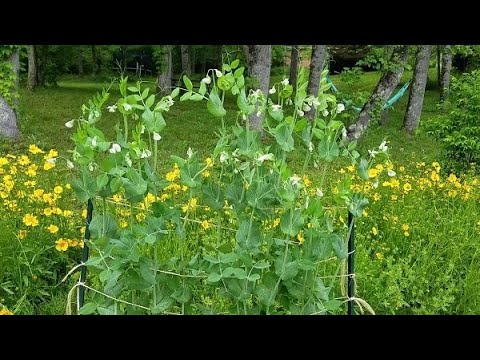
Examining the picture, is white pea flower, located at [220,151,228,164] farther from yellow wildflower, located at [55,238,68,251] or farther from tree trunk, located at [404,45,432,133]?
tree trunk, located at [404,45,432,133]

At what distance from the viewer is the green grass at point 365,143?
9.22 ft

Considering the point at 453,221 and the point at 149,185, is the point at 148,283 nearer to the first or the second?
the point at 149,185

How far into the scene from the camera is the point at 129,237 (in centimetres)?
165

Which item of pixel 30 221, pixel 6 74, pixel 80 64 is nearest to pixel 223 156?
pixel 30 221

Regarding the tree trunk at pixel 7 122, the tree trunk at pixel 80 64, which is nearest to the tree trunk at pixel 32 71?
the tree trunk at pixel 80 64

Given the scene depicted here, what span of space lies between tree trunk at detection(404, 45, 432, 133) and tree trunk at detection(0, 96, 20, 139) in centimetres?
625

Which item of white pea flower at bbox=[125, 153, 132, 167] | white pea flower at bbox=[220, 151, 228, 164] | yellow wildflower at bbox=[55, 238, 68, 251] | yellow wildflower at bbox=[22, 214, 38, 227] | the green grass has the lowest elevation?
the green grass

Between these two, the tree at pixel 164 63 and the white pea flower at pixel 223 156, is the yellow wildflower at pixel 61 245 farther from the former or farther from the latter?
the tree at pixel 164 63

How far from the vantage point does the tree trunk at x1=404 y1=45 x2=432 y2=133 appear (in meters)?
10.0

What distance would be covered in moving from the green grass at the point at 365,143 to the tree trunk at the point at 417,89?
27 cm

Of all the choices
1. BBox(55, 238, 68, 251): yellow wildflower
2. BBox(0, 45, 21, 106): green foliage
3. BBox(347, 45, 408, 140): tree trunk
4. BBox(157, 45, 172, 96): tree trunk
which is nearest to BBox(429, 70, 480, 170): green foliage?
BBox(347, 45, 408, 140): tree trunk
